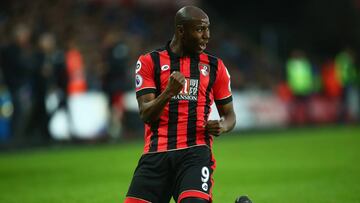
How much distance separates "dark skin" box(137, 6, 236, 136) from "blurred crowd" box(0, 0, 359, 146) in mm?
10627

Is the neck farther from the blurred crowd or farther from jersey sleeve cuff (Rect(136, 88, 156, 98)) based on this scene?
the blurred crowd

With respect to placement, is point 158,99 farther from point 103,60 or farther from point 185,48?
point 103,60

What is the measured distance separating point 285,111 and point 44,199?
53.2 feet

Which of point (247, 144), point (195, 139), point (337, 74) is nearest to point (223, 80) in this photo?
point (195, 139)

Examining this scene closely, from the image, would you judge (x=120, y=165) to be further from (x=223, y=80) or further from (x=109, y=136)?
(x=223, y=80)

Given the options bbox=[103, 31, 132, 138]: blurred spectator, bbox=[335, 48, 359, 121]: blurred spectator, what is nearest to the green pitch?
bbox=[103, 31, 132, 138]: blurred spectator

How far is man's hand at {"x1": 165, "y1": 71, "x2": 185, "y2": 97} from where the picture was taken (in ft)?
19.4

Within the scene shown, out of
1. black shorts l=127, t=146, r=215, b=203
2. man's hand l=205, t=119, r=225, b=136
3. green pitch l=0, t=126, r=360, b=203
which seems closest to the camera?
black shorts l=127, t=146, r=215, b=203

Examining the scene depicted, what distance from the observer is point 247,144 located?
17.6 m

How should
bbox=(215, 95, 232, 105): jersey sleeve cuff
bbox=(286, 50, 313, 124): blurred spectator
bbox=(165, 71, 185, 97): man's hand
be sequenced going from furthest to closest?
bbox=(286, 50, 313, 124): blurred spectator → bbox=(215, 95, 232, 105): jersey sleeve cuff → bbox=(165, 71, 185, 97): man's hand

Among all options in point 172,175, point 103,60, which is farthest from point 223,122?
point 103,60

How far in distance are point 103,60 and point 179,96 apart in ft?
42.1

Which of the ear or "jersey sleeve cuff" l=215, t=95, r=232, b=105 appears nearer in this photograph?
the ear

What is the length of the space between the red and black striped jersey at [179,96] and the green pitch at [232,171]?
9.41ft
